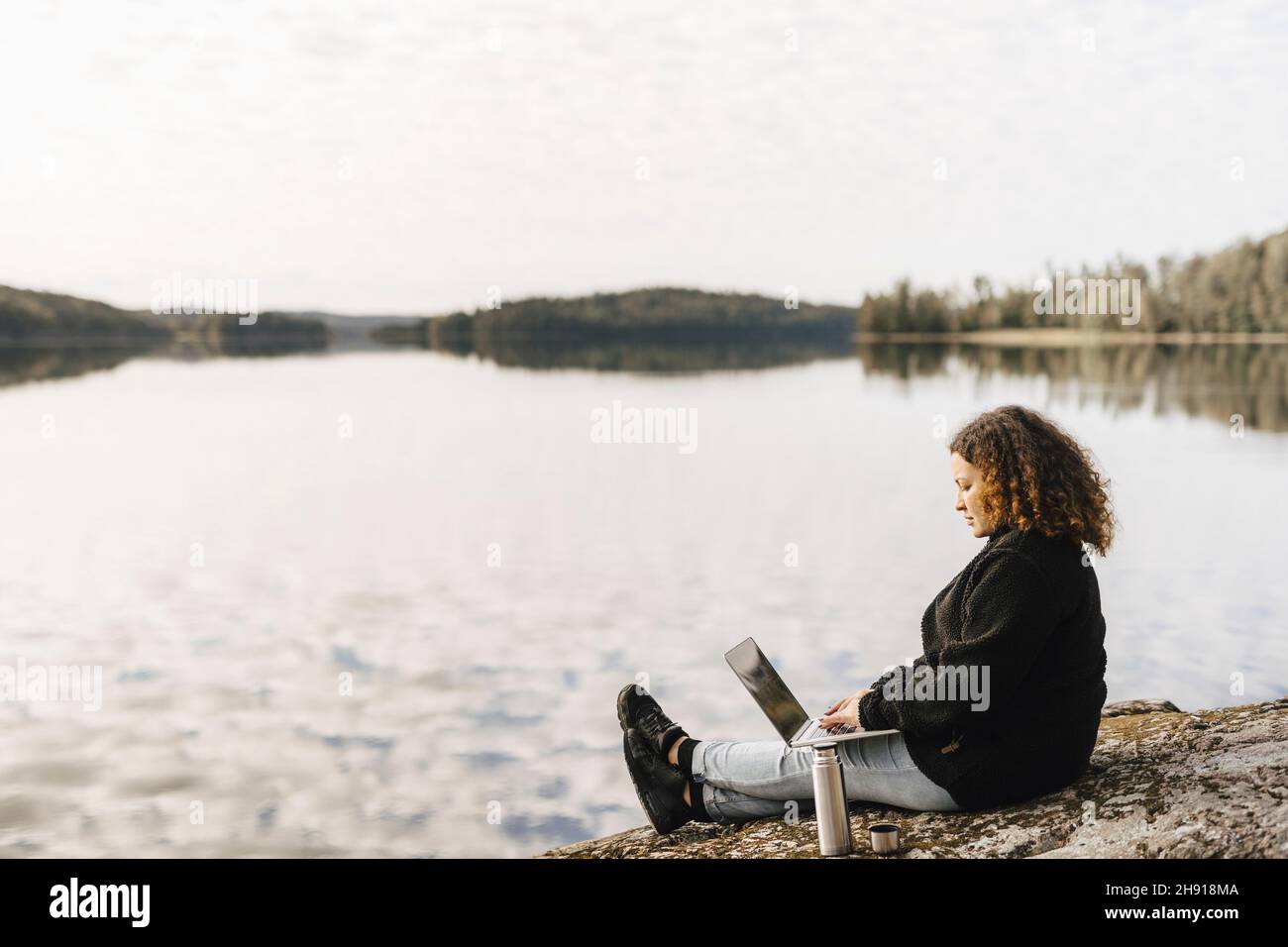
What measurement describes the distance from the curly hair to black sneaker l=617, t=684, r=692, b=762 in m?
1.80

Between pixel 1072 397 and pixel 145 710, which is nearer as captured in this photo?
pixel 145 710

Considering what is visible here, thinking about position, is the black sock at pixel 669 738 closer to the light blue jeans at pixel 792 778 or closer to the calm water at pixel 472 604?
the light blue jeans at pixel 792 778

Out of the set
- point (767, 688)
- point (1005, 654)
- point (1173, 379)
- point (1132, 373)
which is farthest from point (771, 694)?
point (1132, 373)

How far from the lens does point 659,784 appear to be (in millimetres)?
5445

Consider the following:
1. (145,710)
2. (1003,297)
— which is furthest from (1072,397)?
(1003,297)

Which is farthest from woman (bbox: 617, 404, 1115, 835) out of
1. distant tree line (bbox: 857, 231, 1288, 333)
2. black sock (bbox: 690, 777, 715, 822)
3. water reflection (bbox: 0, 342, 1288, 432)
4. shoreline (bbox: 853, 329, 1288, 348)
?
distant tree line (bbox: 857, 231, 1288, 333)

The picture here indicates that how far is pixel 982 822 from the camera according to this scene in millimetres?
4797

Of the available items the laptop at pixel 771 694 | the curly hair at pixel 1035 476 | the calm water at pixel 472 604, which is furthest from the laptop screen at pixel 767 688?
the calm water at pixel 472 604

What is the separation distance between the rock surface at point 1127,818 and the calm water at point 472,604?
104 inches

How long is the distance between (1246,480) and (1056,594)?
20.3m

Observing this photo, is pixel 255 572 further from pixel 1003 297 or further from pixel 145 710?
pixel 1003 297
